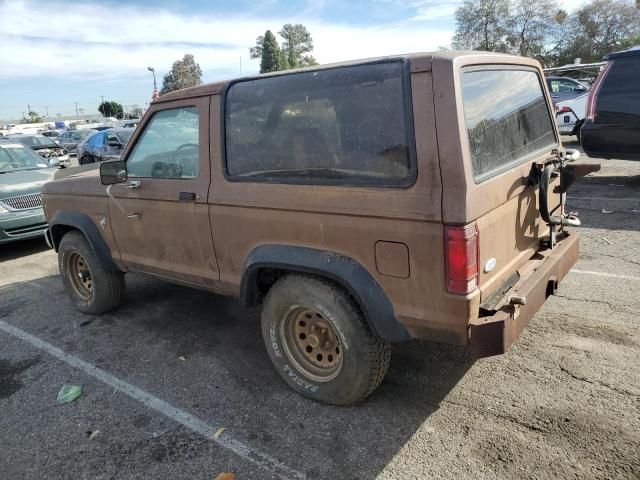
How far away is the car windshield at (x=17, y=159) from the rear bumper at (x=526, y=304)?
8053mm

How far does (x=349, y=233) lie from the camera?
8.55 ft

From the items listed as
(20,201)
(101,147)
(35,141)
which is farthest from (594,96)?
(35,141)

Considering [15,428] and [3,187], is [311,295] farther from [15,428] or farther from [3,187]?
[3,187]

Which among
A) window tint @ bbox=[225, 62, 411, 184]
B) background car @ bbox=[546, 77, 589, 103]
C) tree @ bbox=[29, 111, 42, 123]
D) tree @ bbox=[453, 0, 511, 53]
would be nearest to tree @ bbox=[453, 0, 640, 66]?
tree @ bbox=[453, 0, 511, 53]

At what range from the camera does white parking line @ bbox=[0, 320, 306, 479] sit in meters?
2.58

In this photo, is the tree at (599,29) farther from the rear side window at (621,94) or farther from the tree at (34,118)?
the tree at (34,118)

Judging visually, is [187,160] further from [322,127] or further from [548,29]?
[548,29]

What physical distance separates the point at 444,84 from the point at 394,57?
1.16 feet

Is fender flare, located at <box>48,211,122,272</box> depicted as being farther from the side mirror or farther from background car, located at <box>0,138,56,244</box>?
background car, located at <box>0,138,56,244</box>

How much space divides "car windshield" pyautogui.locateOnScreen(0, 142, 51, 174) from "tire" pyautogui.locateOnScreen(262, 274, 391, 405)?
6.90m

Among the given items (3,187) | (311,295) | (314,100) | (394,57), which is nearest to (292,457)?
(311,295)

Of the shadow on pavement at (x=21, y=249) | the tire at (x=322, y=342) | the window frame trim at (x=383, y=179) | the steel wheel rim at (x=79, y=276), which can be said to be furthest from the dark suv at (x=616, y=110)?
the shadow on pavement at (x=21, y=249)

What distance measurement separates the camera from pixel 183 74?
70625 mm

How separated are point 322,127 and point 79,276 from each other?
330cm
